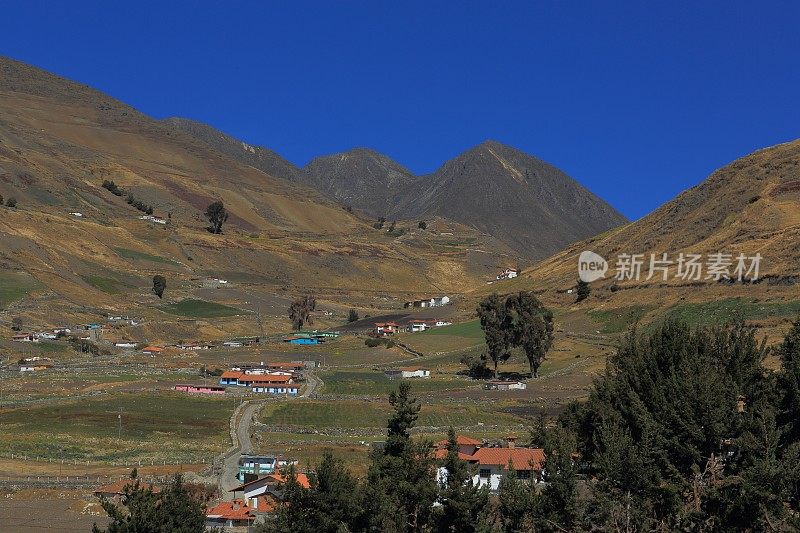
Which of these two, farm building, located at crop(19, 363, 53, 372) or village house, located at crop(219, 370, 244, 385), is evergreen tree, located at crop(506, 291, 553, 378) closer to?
village house, located at crop(219, 370, 244, 385)

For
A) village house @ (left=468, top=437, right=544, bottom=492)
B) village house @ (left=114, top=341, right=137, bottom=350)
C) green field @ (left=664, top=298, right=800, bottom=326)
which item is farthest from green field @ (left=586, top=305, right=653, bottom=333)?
village house @ (left=468, top=437, right=544, bottom=492)

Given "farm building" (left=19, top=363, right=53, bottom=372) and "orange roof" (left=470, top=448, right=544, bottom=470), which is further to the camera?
"farm building" (left=19, top=363, right=53, bottom=372)

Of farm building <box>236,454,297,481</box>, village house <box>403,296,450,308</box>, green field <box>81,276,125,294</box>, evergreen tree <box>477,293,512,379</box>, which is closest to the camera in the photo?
farm building <box>236,454,297,481</box>

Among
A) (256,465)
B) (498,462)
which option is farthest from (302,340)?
(498,462)

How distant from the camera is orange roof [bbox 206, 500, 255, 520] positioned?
134 ft

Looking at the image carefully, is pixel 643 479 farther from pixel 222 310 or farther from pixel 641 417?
pixel 222 310

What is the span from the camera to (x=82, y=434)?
63.8m

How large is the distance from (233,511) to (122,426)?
2844cm

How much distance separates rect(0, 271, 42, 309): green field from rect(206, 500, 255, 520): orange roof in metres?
92.5

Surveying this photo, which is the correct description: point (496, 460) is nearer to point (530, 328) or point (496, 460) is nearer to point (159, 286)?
point (530, 328)

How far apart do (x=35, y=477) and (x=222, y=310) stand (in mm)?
105498

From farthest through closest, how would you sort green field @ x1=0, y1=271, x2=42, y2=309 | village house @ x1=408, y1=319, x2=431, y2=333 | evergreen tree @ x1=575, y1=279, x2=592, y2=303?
village house @ x1=408, y1=319, x2=431, y2=333 → evergreen tree @ x1=575, y1=279, x2=592, y2=303 → green field @ x1=0, y1=271, x2=42, y2=309

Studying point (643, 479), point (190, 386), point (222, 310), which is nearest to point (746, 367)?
point (643, 479)

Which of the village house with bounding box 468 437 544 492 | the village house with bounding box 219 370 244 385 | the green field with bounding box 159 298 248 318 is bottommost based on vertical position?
the village house with bounding box 468 437 544 492
